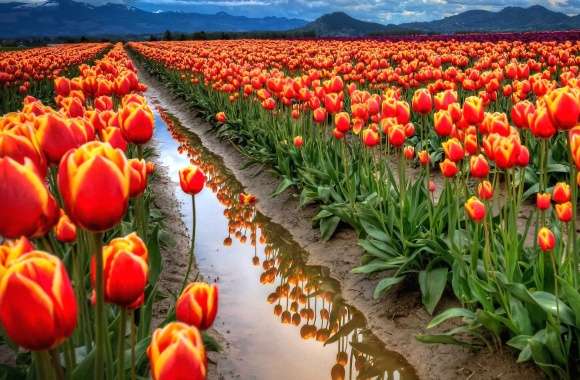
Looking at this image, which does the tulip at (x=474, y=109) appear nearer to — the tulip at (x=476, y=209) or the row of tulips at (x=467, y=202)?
the row of tulips at (x=467, y=202)

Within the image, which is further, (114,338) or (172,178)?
(172,178)

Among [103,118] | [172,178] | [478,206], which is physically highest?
[103,118]

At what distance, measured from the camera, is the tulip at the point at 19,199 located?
4.89 feet

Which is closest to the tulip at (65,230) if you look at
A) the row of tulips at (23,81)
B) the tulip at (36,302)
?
the tulip at (36,302)

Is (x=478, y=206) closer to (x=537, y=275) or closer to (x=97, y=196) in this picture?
(x=537, y=275)

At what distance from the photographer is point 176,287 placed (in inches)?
219

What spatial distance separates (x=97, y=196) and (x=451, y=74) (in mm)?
7300

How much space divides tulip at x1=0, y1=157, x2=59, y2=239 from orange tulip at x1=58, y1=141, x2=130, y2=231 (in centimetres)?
7

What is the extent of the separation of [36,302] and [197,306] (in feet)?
1.85

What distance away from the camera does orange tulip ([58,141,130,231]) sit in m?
1.49

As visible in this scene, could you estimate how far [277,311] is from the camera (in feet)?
16.9

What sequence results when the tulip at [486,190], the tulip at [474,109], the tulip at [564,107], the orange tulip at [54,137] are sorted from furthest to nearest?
1. the tulip at [474,109]
2. the tulip at [486,190]
3. the tulip at [564,107]
4. the orange tulip at [54,137]

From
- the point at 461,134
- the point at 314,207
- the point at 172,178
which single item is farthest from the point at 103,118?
the point at 172,178

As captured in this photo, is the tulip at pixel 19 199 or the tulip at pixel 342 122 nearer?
the tulip at pixel 19 199
